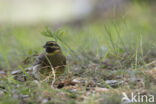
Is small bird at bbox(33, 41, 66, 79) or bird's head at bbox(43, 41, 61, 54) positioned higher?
bird's head at bbox(43, 41, 61, 54)

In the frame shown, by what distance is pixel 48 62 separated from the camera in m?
3.29

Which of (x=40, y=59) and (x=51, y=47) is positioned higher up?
(x=51, y=47)

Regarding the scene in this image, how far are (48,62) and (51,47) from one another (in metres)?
0.18

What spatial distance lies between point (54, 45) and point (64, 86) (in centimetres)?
54

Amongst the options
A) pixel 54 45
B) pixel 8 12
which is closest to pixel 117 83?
pixel 54 45

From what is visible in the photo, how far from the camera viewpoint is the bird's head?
3225 millimetres

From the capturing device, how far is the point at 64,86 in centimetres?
301

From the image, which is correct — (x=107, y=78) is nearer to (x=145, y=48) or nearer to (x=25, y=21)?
(x=145, y=48)

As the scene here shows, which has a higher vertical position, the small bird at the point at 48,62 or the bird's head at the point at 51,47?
the bird's head at the point at 51,47

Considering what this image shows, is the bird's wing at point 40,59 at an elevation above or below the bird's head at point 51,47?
below

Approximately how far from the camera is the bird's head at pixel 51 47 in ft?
10.6

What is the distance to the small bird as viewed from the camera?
3.21 metres

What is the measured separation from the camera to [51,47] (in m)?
3.27

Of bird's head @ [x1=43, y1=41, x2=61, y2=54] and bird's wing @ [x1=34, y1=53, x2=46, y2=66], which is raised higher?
bird's head @ [x1=43, y1=41, x2=61, y2=54]
